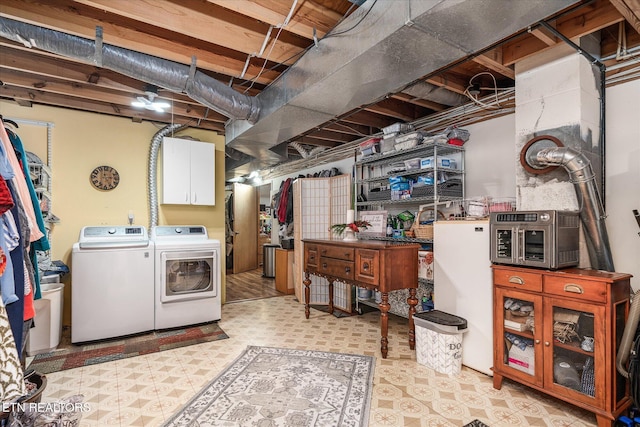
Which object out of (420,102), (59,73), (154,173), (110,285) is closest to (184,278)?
(110,285)

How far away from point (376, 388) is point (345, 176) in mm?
2800

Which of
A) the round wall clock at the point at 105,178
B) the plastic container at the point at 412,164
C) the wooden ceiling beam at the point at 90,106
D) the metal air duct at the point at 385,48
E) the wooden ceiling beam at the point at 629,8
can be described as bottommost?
the round wall clock at the point at 105,178

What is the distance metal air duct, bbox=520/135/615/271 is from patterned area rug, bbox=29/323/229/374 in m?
3.34

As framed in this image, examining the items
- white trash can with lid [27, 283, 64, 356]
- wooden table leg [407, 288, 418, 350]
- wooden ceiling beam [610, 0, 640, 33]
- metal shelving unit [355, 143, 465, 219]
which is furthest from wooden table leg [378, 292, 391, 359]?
white trash can with lid [27, 283, 64, 356]

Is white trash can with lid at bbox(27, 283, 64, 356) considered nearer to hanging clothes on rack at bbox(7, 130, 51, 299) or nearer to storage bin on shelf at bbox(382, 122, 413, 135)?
hanging clothes on rack at bbox(7, 130, 51, 299)

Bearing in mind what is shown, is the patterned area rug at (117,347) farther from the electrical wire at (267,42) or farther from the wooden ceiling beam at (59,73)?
the electrical wire at (267,42)

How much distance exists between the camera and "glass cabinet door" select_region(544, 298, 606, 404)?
1.90 meters

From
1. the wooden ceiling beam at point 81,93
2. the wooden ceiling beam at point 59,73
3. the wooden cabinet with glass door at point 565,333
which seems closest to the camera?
A: the wooden cabinet with glass door at point 565,333

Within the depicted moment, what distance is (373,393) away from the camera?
234 centimetres

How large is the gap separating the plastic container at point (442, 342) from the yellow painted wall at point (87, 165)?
3.30 meters

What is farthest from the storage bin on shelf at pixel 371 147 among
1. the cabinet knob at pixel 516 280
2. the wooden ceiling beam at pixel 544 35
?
the cabinet knob at pixel 516 280

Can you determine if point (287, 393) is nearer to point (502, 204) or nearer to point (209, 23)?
point (502, 204)

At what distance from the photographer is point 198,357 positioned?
296cm

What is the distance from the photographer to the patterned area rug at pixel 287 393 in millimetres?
2029
